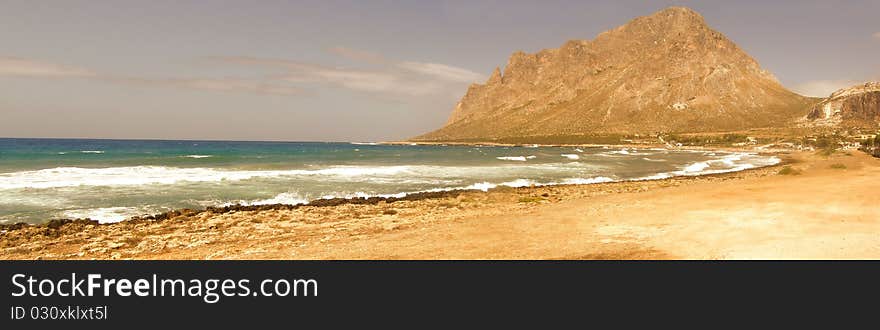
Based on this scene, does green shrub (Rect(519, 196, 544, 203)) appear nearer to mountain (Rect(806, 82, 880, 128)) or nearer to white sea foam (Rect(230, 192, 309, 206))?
white sea foam (Rect(230, 192, 309, 206))

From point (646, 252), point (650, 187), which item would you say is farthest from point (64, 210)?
point (650, 187)

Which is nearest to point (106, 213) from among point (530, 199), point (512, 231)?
point (512, 231)

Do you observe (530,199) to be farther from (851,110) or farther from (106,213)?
(851,110)

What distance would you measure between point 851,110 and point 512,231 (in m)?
217

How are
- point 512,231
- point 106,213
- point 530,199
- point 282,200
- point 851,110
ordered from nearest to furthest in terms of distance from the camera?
point 512,231 → point 106,213 → point 530,199 → point 282,200 → point 851,110

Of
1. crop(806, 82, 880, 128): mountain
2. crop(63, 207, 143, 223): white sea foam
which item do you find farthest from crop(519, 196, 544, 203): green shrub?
crop(806, 82, 880, 128): mountain

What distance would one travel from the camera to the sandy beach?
37.7ft

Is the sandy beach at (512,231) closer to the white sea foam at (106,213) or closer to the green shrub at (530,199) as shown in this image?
the green shrub at (530,199)

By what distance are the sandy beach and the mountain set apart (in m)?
187

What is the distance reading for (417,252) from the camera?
1183cm

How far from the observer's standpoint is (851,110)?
170 meters

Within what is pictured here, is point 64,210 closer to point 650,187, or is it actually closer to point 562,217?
point 562,217
